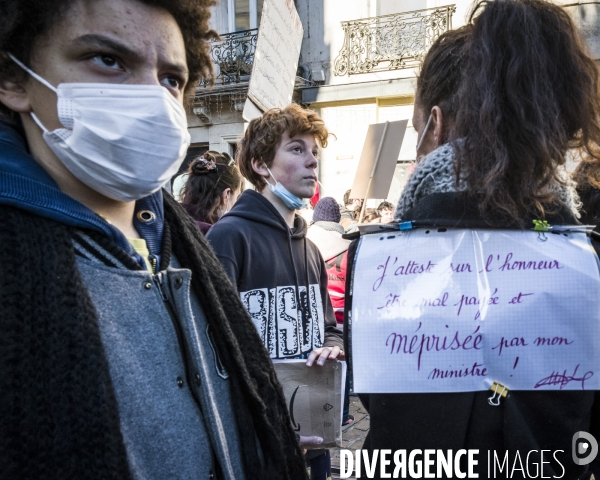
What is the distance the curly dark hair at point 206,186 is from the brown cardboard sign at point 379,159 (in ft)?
3.44

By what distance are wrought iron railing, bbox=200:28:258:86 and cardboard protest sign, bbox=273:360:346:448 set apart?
12572 millimetres

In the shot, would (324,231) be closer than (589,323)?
No

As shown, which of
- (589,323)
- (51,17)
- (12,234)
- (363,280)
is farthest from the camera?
(363,280)

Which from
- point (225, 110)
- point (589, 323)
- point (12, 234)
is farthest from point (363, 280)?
point (225, 110)

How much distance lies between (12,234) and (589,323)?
4.01 feet

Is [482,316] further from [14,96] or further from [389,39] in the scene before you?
[389,39]

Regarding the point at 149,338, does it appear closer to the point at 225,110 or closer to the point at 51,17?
the point at 51,17

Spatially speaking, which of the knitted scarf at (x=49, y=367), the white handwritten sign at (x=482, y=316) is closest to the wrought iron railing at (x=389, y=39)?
the white handwritten sign at (x=482, y=316)

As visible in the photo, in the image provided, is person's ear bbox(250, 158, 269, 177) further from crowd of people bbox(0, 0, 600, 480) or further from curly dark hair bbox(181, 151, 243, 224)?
crowd of people bbox(0, 0, 600, 480)

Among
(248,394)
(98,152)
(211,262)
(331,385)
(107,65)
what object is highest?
(107,65)

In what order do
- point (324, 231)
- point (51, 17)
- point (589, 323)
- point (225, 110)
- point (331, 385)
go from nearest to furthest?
point (51, 17) < point (589, 323) < point (331, 385) < point (324, 231) < point (225, 110)

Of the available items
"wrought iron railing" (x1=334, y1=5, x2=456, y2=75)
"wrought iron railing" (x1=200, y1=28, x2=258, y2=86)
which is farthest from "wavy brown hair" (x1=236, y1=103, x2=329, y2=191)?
"wrought iron railing" (x1=200, y1=28, x2=258, y2=86)

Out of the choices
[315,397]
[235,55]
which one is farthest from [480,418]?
[235,55]

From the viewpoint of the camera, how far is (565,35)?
4.26 feet
